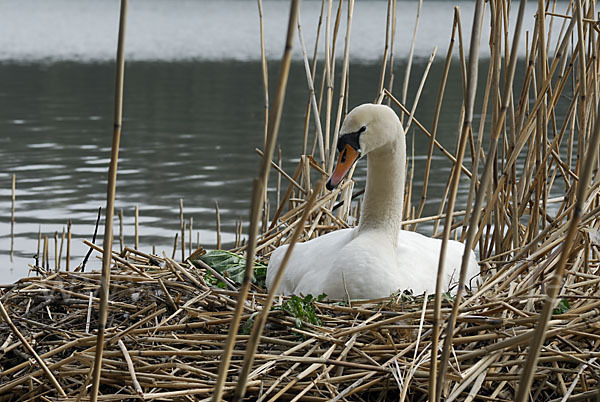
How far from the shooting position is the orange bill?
302cm

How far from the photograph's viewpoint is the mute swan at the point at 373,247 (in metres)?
2.95

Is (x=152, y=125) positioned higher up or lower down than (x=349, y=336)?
lower down

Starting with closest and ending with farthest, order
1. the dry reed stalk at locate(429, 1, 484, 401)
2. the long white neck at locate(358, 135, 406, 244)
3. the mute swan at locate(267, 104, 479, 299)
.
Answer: the dry reed stalk at locate(429, 1, 484, 401) → the mute swan at locate(267, 104, 479, 299) → the long white neck at locate(358, 135, 406, 244)

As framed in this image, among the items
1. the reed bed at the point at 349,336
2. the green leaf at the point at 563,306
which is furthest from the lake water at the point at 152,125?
the green leaf at the point at 563,306

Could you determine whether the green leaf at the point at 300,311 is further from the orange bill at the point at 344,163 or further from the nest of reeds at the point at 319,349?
the orange bill at the point at 344,163

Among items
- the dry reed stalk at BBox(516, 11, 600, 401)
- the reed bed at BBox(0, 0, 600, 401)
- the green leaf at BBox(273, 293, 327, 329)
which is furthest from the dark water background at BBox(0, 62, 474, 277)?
the dry reed stalk at BBox(516, 11, 600, 401)

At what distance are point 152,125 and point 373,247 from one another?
12874 millimetres

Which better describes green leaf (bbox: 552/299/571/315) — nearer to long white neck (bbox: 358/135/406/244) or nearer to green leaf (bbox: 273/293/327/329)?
green leaf (bbox: 273/293/327/329)

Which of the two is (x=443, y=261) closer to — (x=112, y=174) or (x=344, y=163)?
(x=112, y=174)

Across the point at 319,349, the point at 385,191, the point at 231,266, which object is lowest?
the point at 231,266

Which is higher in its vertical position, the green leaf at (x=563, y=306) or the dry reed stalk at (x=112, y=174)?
the dry reed stalk at (x=112, y=174)

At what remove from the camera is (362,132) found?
3176mm

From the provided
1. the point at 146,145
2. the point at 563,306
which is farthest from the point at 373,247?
the point at 146,145

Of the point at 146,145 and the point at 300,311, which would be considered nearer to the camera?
the point at 300,311
